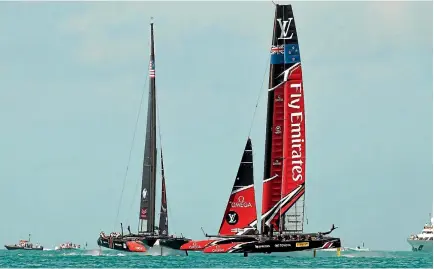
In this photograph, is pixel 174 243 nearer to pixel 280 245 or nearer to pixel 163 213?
pixel 163 213

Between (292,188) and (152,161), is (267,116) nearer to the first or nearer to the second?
(292,188)

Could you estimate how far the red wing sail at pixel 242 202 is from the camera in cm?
7994

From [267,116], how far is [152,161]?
59.8 feet

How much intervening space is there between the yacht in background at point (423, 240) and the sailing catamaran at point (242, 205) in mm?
85006

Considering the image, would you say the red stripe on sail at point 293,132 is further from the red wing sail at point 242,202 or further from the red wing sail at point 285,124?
the red wing sail at point 242,202

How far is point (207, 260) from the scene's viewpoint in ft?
261

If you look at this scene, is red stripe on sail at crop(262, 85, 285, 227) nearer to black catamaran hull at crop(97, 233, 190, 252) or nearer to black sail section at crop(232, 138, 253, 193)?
black sail section at crop(232, 138, 253, 193)

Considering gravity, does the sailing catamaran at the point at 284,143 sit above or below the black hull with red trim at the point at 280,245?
above

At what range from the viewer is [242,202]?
80.1 m

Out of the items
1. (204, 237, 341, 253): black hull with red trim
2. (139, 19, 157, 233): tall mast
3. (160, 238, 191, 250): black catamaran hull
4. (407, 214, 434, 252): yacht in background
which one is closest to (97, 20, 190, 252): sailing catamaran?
(139, 19, 157, 233): tall mast

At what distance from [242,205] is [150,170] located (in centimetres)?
1611

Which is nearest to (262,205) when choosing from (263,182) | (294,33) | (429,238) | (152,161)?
(263,182)

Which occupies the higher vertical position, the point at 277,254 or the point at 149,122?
the point at 149,122

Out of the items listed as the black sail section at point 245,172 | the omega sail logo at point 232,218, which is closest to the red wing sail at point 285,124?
the black sail section at point 245,172
